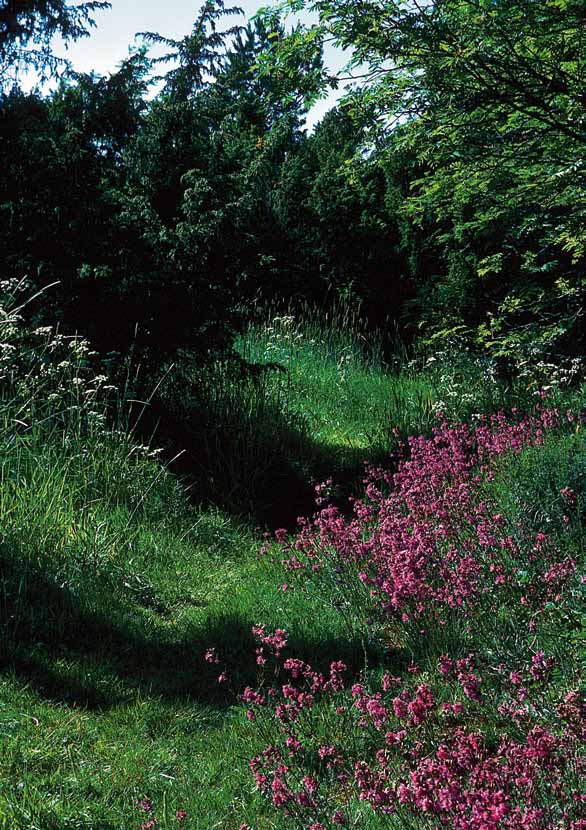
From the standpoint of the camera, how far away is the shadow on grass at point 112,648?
12.7 feet

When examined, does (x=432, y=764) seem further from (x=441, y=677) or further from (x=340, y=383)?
(x=340, y=383)

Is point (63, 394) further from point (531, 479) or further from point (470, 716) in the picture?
point (470, 716)

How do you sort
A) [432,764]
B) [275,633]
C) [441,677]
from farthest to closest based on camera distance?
[275,633] < [441,677] < [432,764]

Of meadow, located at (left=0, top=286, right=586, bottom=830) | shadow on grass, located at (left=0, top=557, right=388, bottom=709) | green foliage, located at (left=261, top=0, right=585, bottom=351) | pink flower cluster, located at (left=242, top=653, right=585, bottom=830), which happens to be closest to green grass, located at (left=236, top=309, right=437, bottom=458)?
meadow, located at (left=0, top=286, right=586, bottom=830)

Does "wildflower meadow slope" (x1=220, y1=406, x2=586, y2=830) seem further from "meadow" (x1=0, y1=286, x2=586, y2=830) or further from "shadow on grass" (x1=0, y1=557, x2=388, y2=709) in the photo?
"shadow on grass" (x1=0, y1=557, x2=388, y2=709)

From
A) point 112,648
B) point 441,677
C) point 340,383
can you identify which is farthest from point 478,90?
point 340,383

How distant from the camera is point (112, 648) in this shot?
4.25 meters

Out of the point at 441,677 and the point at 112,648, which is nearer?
the point at 441,677

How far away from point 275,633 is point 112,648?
2.99 ft

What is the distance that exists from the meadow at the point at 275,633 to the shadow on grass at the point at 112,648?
1 centimetres

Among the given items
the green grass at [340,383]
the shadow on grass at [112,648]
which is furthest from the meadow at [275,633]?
the green grass at [340,383]

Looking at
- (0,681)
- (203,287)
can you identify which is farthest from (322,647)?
(203,287)

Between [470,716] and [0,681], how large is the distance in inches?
84.8

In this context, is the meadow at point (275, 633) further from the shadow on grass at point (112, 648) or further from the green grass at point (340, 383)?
the green grass at point (340, 383)
